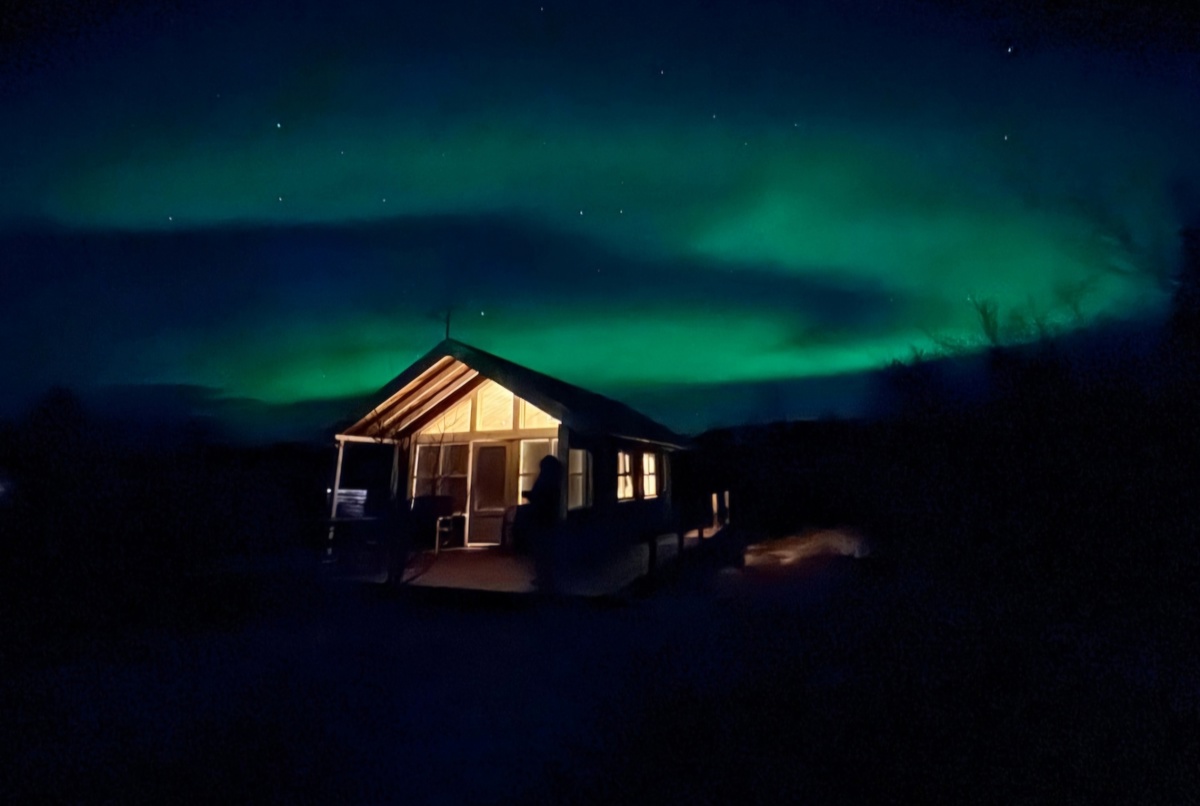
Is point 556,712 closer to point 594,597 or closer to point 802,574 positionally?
point 594,597

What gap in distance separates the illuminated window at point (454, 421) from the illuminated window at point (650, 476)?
5730 millimetres

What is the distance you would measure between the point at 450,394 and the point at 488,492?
2.34 metres

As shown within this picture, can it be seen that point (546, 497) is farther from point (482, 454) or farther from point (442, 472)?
point (442, 472)

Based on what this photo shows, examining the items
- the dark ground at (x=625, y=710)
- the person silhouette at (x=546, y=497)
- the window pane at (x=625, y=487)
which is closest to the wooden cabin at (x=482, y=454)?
the window pane at (x=625, y=487)

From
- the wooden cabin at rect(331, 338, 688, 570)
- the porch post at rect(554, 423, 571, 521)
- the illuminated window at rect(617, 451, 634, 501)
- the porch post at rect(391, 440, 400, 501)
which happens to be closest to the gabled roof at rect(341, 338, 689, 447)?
the wooden cabin at rect(331, 338, 688, 570)

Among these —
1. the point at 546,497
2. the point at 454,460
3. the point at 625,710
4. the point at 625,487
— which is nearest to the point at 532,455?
the point at 454,460

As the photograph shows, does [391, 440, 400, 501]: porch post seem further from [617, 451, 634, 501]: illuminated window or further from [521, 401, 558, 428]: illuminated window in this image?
[617, 451, 634, 501]: illuminated window

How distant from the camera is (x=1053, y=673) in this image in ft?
18.5

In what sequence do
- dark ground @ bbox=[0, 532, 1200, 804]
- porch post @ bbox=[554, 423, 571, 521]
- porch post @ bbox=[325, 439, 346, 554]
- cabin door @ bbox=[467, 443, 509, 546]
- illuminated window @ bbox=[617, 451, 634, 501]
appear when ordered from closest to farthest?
dark ground @ bbox=[0, 532, 1200, 804] < porch post @ bbox=[554, 423, 571, 521] < porch post @ bbox=[325, 439, 346, 554] < cabin door @ bbox=[467, 443, 509, 546] < illuminated window @ bbox=[617, 451, 634, 501]

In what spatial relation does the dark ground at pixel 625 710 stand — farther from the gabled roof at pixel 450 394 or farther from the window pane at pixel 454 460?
the window pane at pixel 454 460

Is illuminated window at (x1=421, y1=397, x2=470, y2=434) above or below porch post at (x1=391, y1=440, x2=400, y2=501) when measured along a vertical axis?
above

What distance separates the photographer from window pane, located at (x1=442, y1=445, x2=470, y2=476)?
50.9ft

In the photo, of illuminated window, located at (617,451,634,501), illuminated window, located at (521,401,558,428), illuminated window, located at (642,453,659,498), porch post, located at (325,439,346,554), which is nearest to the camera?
porch post, located at (325,439,346,554)

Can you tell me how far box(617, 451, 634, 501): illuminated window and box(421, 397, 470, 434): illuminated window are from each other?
144 inches
